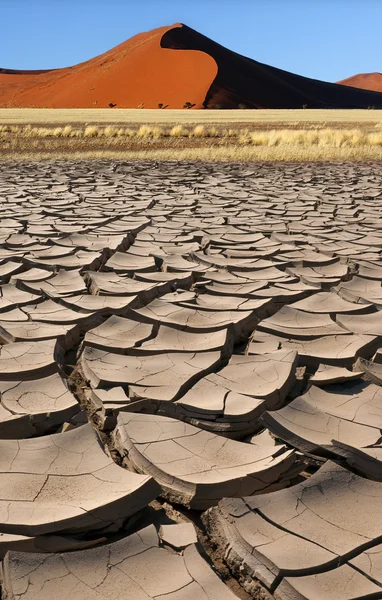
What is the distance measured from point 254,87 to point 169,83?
23.5 feet

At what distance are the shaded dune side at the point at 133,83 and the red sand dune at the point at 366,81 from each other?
4954 cm

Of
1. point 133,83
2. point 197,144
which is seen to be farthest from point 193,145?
point 133,83

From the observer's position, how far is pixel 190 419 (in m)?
1.88

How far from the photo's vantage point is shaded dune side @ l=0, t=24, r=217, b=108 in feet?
160

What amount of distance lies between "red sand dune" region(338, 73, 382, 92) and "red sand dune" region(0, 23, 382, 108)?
3928cm

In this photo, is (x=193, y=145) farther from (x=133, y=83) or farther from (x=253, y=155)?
(x=133, y=83)

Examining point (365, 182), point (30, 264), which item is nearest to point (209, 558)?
point (30, 264)

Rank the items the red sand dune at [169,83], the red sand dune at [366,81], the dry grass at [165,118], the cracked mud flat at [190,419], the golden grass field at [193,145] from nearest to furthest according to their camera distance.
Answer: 1. the cracked mud flat at [190,419]
2. the golden grass field at [193,145]
3. the dry grass at [165,118]
4. the red sand dune at [169,83]
5. the red sand dune at [366,81]

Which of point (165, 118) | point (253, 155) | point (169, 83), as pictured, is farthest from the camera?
point (169, 83)

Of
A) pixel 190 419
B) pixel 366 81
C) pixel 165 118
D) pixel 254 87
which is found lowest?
pixel 190 419

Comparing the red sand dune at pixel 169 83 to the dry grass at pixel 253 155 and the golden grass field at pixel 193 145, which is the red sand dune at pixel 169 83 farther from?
the dry grass at pixel 253 155

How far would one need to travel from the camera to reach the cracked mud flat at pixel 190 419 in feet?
4.17

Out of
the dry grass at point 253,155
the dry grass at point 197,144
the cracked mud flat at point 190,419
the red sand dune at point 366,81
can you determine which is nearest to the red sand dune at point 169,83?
the dry grass at point 197,144

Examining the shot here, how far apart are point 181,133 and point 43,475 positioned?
53.2 ft
